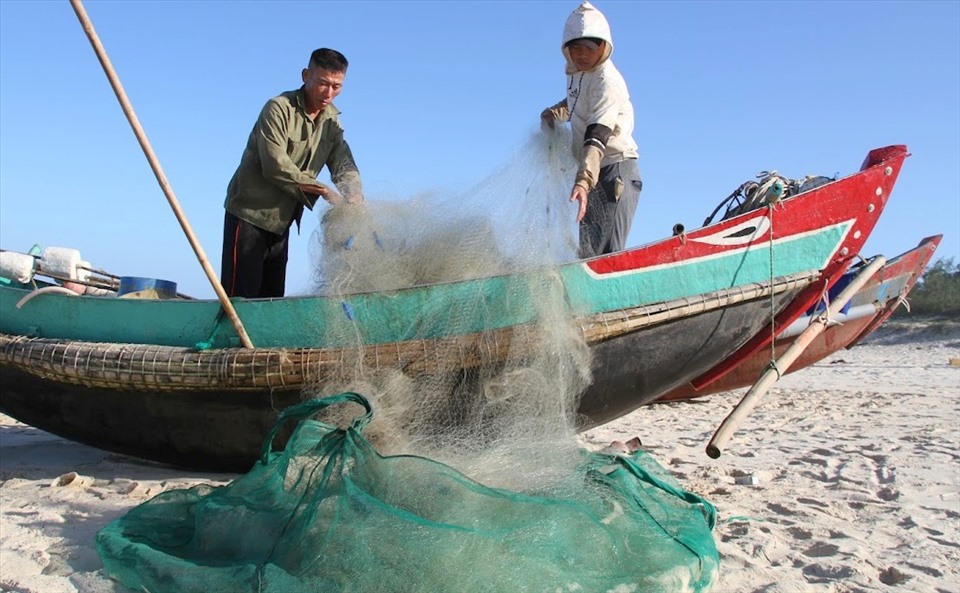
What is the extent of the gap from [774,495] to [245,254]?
327 centimetres

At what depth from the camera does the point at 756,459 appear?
5.12 meters

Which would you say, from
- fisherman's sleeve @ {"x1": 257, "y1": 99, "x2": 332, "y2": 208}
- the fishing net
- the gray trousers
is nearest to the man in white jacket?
the gray trousers

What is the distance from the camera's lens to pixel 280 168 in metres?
4.27

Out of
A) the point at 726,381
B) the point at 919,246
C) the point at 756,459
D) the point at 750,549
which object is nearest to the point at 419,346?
the point at 750,549

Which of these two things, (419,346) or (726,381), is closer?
(419,346)

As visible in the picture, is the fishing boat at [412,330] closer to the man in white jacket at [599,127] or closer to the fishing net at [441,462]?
the fishing net at [441,462]

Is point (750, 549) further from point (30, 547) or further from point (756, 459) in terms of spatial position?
point (30, 547)

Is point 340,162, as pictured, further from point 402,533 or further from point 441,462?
point 402,533

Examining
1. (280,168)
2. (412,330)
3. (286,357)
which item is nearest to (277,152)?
(280,168)

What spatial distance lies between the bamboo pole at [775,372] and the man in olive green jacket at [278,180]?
7.52ft

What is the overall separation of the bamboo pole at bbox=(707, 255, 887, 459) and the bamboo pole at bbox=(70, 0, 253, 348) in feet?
7.61

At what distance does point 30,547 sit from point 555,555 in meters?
2.23

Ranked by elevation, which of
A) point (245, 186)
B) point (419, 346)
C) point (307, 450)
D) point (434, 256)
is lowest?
point (307, 450)

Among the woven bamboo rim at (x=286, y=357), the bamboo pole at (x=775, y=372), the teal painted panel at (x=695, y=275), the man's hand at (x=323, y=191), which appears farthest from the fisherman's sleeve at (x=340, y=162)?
the bamboo pole at (x=775, y=372)
